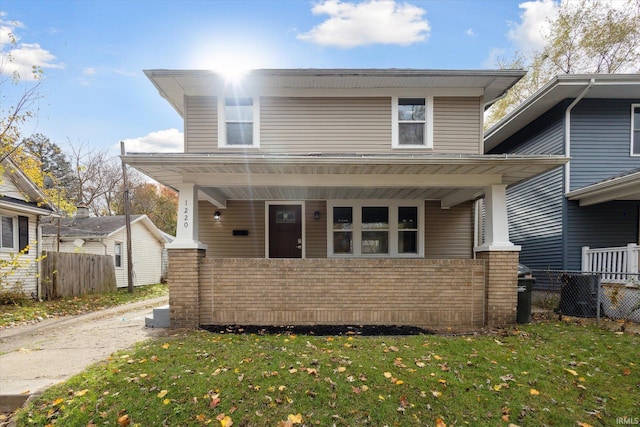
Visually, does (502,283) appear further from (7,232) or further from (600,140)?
(7,232)

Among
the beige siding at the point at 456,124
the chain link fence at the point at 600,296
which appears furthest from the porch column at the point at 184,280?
the chain link fence at the point at 600,296

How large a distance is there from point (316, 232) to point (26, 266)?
9414mm

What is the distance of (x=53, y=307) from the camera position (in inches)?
366

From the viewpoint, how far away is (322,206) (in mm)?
8688

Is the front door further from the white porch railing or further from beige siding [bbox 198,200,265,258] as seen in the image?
the white porch railing

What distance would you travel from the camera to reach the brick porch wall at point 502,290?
6000 mm

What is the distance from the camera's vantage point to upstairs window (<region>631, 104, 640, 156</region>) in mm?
8633

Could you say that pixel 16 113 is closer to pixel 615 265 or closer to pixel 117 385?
pixel 117 385

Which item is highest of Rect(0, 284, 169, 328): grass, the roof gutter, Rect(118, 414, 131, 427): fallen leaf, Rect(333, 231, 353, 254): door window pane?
the roof gutter

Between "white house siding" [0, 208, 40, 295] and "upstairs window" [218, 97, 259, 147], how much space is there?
7.63 m

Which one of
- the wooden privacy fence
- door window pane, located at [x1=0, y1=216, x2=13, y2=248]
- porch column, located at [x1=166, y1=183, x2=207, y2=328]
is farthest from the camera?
the wooden privacy fence

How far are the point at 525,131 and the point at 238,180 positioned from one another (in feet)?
31.1

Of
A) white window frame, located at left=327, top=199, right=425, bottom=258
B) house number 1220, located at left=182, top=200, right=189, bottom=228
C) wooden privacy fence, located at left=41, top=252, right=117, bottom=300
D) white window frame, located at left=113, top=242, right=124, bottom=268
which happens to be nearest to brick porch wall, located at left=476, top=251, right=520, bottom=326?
white window frame, located at left=327, top=199, right=425, bottom=258

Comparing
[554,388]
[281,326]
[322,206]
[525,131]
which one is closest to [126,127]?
[322,206]
